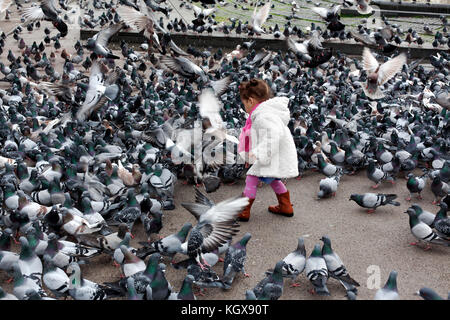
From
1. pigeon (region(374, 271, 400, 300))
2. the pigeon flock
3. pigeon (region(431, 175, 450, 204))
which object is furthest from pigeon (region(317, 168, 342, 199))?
pigeon (region(374, 271, 400, 300))

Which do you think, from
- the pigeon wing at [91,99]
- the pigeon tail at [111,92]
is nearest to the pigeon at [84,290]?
the pigeon wing at [91,99]

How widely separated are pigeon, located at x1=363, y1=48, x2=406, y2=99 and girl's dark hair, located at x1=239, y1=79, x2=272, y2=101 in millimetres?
5427

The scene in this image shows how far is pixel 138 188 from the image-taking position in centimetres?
716

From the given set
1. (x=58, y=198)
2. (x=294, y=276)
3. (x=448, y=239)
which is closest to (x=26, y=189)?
(x=58, y=198)

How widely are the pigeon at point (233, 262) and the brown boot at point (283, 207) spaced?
133 centimetres

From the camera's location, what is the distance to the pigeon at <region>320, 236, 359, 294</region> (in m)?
4.84

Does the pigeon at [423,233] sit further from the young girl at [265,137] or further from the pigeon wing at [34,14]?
the pigeon wing at [34,14]

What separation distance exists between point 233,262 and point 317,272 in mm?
799

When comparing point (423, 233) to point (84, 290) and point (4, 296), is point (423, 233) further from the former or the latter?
point (4, 296)

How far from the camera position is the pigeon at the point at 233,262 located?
4934 mm

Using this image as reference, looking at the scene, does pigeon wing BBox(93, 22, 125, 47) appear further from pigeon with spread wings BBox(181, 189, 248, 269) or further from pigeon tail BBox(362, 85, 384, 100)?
pigeon with spread wings BBox(181, 189, 248, 269)
